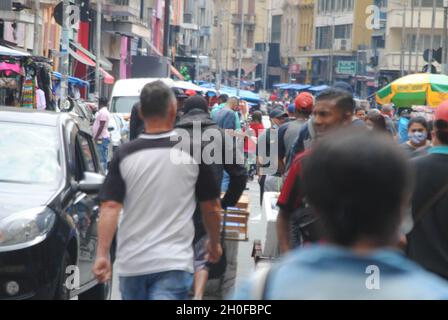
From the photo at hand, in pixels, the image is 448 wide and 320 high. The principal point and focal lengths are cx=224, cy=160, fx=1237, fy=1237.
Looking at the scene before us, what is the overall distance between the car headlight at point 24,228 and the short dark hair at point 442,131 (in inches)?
113

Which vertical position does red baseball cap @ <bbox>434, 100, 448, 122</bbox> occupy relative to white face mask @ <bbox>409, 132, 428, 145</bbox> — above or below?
above

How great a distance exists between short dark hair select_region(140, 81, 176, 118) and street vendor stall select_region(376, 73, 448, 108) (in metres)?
18.6

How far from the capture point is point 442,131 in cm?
632

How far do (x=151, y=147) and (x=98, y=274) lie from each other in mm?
687

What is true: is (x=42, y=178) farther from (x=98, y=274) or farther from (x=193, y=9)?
(x=193, y=9)

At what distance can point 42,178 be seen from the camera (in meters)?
8.59

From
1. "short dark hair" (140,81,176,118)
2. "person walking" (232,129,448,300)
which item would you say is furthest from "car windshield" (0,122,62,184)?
"person walking" (232,129,448,300)

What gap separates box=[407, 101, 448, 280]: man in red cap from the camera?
6035 mm

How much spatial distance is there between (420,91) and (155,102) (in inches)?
783

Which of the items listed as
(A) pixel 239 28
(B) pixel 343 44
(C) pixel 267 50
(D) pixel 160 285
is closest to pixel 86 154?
(D) pixel 160 285

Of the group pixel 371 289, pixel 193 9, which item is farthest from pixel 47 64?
pixel 193 9

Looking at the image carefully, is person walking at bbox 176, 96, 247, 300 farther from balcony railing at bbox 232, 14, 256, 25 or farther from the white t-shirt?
balcony railing at bbox 232, 14, 256, 25

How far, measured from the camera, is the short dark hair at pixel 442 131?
629 centimetres

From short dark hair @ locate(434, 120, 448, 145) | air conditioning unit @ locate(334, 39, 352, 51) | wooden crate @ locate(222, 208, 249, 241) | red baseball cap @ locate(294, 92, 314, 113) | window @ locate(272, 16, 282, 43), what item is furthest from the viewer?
window @ locate(272, 16, 282, 43)
